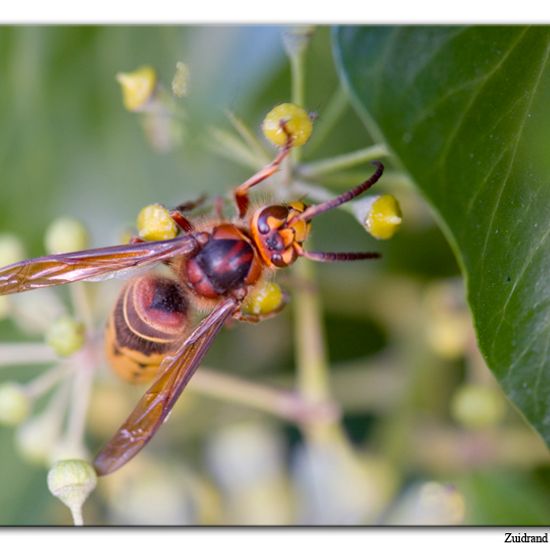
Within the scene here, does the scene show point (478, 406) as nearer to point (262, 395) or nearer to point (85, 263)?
point (262, 395)

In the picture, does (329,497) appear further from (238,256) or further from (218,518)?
(238,256)

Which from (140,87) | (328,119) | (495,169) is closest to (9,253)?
(140,87)

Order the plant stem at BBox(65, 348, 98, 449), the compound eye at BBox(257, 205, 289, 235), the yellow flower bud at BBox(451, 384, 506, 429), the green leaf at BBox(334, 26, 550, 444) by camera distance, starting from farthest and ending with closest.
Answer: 1. the yellow flower bud at BBox(451, 384, 506, 429)
2. the plant stem at BBox(65, 348, 98, 449)
3. the compound eye at BBox(257, 205, 289, 235)
4. the green leaf at BBox(334, 26, 550, 444)

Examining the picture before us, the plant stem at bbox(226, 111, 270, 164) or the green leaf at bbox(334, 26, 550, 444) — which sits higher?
the plant stem at bbox(226, 111, 270, 164)

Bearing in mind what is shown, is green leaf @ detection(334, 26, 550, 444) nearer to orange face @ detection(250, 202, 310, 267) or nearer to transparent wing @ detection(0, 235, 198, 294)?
orange face @ detection(250, 202, 310, 267)

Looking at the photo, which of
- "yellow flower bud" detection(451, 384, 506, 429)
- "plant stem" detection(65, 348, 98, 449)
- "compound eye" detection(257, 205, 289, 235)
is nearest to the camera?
"compound eye" detection(257, 205, 289, 235)

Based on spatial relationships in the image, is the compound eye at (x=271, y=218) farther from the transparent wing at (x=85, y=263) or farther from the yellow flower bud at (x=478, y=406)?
A: the yellow flower bud at (x=478, y=406)

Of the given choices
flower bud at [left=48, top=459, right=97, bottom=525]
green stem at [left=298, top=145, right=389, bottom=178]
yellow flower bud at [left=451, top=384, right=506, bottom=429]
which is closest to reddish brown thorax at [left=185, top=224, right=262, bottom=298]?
green stem at [left=298, top=145, right=389, bottom=178]

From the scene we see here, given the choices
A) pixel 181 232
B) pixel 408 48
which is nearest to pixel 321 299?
pixel 181 232
